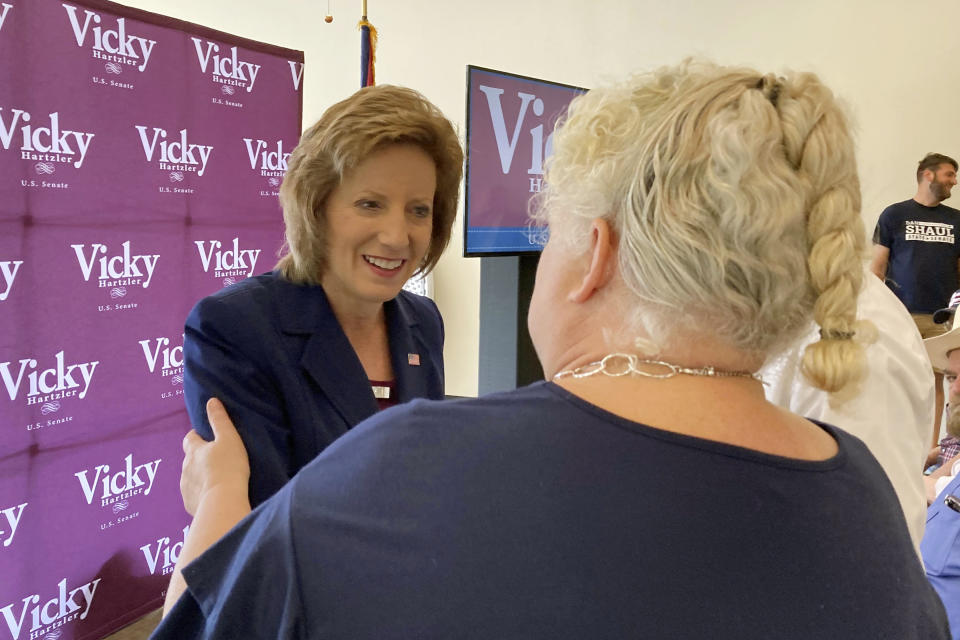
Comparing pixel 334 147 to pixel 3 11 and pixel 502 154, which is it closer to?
pixel 3 11

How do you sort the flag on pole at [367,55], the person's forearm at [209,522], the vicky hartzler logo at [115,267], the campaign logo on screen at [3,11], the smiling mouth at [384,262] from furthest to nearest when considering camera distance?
1. the flag on pole at [367,55]
2. the vicky hartzler logo at [115,267]
3. the campaign logo on screen at [3,11]
4. the smiling mouth at [384,262]
5. the person's forearm at [209,522]

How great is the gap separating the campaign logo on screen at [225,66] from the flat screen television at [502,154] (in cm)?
80

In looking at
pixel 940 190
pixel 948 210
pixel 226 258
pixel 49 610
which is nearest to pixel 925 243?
pixel 948 210

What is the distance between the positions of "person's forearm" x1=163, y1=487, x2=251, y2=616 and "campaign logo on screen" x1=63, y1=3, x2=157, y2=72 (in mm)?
1676

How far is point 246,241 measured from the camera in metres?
2.72

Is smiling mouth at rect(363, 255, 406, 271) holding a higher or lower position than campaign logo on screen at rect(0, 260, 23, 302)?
higher

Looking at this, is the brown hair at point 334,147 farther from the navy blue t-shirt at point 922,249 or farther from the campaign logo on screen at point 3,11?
the navy blue t-shirt at point 922,249

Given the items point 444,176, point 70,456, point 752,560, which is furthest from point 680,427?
point 70,456

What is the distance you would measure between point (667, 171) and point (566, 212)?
0.42 ft

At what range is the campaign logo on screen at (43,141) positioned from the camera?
76.5 inches

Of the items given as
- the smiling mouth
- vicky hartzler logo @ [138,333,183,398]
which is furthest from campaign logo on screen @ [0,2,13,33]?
the smiling mouth

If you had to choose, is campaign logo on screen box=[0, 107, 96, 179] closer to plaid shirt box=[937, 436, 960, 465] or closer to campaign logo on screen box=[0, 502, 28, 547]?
campaign logo on screen box=[0, 502, 28, 547]

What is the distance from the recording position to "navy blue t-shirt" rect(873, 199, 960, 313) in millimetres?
4559

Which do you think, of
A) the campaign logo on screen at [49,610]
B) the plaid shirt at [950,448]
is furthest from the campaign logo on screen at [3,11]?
the plaid shirt at [950,448]
